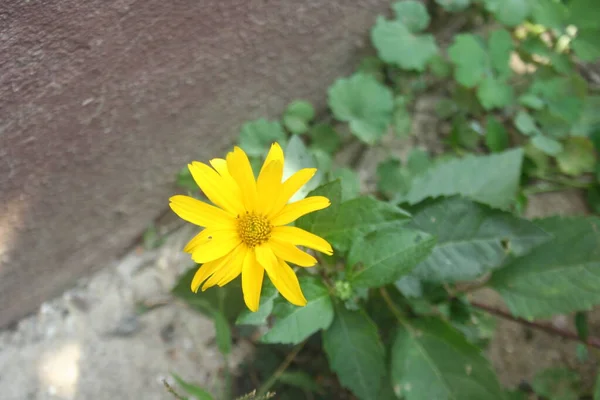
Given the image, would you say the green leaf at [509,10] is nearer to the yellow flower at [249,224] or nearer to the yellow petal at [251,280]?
the yellow flower at [249,224]

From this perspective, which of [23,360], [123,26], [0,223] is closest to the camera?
[123,26]

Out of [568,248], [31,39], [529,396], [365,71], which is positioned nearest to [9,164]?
[31,39]

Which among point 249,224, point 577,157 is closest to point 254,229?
point 249,224

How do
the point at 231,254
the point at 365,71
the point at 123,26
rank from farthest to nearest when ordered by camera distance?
the point at 365,71 → the point at 123,26 → the point at 231,254

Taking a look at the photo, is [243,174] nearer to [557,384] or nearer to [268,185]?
[268,185]

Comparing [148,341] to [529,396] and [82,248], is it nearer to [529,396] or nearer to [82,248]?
[82,248]

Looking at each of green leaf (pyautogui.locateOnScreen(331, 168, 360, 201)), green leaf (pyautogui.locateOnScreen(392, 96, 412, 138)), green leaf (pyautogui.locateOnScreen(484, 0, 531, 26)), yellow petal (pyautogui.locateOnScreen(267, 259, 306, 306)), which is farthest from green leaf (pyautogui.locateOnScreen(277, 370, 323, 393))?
green leaf (pyautogui.locateOnScreen(484, 0, 531, 26))

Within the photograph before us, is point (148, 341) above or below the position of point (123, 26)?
below

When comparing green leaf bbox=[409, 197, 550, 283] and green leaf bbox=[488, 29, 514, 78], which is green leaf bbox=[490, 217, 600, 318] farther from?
green leaf bbox=[488, 29, 514, 78]
